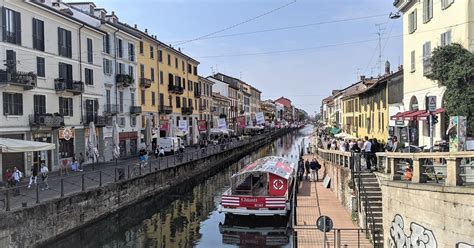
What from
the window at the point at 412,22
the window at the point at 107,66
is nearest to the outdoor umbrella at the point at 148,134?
the window at the point at 107,66

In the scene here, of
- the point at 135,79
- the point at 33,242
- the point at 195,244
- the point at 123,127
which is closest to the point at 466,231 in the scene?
the point at 195,244

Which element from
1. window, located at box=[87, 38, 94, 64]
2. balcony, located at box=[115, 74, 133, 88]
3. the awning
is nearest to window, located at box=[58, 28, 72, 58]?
window, located at box=[87, 38, 94, 64]

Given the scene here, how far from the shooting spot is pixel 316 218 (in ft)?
73.2

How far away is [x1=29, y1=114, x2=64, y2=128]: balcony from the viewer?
32.1 meters

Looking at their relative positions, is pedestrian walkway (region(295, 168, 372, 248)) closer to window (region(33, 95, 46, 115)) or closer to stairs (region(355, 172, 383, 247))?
stairs (region(355, 172, 383, 247))

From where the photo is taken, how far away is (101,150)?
43.3m

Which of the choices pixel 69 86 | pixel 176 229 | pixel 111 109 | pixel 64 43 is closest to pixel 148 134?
pixel 111 109

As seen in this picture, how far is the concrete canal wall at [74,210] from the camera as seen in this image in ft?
60.3

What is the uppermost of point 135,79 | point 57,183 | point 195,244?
point 135,79

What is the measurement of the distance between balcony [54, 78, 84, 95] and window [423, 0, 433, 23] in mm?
26304

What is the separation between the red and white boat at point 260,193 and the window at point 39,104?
612 inches

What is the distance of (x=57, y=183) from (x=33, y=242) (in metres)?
7.50

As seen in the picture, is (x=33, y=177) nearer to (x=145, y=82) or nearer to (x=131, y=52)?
(x=131, y=52)

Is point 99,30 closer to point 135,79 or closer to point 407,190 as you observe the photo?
point 135,79
